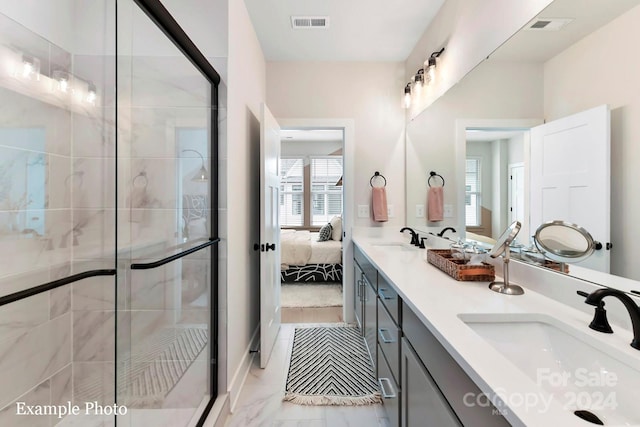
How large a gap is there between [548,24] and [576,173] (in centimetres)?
63

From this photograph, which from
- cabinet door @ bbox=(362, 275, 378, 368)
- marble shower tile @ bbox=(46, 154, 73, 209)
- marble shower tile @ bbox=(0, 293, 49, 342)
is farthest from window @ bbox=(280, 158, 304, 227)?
marble shower tile @ bbox=(0, 293, 49, 342)

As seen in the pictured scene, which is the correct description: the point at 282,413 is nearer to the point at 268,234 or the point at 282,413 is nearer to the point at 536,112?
the point at 268,234

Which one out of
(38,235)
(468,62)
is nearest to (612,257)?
(468,62)

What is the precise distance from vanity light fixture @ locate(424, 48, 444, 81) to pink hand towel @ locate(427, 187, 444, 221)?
36.0 inches

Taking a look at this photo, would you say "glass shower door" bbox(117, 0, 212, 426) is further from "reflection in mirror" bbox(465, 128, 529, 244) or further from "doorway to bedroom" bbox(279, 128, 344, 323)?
"doorway to bedroom" bbox(279, 128, 344, 323)

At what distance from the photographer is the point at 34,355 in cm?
139

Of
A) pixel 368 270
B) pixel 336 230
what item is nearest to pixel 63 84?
pixel 368 270

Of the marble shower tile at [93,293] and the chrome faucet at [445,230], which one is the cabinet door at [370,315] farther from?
the marble shower tile at [93,293]

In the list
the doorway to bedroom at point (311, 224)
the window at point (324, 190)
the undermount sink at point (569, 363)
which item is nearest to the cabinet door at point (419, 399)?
the undermount sink at point (569, 363)

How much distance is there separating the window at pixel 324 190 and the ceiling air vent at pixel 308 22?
14.4 feet

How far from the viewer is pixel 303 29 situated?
2402mm

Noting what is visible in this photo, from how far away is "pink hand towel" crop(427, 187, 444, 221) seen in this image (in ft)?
7.65

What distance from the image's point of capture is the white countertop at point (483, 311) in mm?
526

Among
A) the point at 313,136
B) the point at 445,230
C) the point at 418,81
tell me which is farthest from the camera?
the point at 313,136
